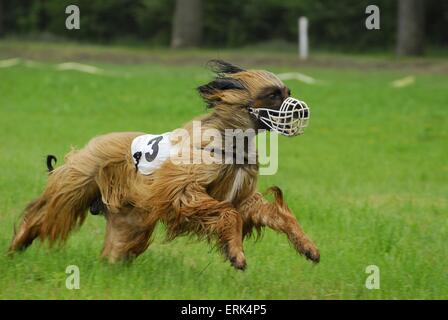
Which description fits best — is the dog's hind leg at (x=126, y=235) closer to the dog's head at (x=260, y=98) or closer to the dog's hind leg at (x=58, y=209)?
the dog's hind leg at (x=58, y=209)

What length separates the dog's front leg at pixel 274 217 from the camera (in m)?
6.22

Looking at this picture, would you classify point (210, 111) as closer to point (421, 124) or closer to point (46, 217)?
point (46, 217)

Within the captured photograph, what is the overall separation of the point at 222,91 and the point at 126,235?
50.5 inches

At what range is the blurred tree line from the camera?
104 ft

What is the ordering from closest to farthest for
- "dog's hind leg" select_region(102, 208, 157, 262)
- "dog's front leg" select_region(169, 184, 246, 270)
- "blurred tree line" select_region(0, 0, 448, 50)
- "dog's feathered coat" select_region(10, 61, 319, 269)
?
"dog's front leg" select_region(169, 184, 246, 270) → "dog's feathered coat" select_region(10, 61, 319, 269) → "dog's hind leg" select_region(102, 208, 157, 262) → "blurred tree line" select_region(0, 0, 448, 50)

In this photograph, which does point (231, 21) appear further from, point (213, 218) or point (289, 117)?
point (213, 218)

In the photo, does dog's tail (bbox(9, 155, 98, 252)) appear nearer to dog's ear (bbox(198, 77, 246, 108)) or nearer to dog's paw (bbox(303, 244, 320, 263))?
dog's ear (bbox(198, 77, 246, 108))

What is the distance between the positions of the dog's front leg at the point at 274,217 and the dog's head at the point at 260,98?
511 millimetres

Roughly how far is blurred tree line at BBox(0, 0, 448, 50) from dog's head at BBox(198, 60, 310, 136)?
2491cm

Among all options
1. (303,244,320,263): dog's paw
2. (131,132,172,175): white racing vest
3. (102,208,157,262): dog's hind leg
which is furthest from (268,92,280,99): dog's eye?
(102,208,157,262): dog's hind leg

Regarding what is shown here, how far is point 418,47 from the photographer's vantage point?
1060 inches

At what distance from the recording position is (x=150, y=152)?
252 inches

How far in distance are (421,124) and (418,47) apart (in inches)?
427
